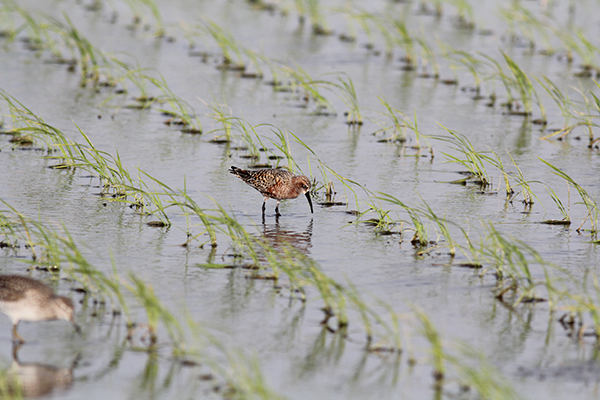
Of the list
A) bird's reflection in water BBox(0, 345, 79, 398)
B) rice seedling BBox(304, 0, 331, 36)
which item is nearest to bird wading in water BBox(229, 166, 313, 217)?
bird's reflection in water BBox(0, 345, 79, 398)

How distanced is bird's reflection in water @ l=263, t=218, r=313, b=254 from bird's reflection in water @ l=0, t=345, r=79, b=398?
8.64 ft

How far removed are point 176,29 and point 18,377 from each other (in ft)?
48.4

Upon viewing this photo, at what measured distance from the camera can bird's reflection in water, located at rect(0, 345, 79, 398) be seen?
16.8 feet

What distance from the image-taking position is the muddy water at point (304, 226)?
5.51m

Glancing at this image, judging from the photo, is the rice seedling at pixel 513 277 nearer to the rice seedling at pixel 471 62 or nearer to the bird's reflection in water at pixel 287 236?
the bird's reflection in water at pixel 287 236

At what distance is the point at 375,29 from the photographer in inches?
787

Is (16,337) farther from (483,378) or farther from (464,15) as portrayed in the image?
(464,15)

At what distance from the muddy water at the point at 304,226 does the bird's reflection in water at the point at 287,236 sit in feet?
0.09

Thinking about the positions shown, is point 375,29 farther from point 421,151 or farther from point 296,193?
point 296,193

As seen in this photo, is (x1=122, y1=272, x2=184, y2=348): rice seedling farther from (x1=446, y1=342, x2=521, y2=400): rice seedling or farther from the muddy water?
(x1=446, y1=342, x2=521, y2=400): rice seedling

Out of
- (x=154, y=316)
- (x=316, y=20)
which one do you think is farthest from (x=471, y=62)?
(x=154, y=316)

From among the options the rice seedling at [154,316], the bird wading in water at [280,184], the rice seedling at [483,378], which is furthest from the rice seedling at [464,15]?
the rice seedling at [154,316]

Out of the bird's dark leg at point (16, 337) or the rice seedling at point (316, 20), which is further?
the rice seedling at point (316, 20)

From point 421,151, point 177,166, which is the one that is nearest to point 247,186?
point 177,166
